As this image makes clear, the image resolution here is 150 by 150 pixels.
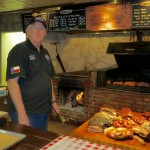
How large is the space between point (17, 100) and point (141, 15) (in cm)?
287

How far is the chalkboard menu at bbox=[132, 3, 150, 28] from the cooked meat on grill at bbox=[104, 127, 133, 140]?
2065 millimetres

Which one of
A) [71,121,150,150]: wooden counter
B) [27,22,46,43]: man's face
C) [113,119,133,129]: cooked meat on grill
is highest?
[27,22,46,43]: man's face

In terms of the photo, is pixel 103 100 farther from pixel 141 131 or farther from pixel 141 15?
pixel 141 15

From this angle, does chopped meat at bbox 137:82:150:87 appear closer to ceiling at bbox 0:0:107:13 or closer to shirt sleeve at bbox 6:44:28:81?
ceiling at bbox 0:0:107:13

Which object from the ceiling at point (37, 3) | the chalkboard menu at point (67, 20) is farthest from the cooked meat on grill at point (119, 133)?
the ceiling at point (37, 3)

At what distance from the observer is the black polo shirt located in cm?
202

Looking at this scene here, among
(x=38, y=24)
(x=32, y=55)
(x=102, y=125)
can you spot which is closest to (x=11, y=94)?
(x=32, y=55)

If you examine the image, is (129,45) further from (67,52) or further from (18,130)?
(18,130)

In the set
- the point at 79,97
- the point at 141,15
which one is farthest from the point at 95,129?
the point at 141,15

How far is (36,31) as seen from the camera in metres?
2.15

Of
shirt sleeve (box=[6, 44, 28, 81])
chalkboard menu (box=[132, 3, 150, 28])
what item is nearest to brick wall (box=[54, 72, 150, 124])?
chalkboard menu (box=[132, 3, 150, 28])

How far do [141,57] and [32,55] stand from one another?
2.62 meters

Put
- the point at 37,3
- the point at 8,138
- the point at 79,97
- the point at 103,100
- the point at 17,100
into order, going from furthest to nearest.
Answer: the point at 79,97 → the point at 37,3 → the point at 103,100 → the point at 17,100 → the point at 8,138

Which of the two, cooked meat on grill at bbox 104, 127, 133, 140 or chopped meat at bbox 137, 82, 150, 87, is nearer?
cooked meat on grill at bbox 104, 127, 133, 140
